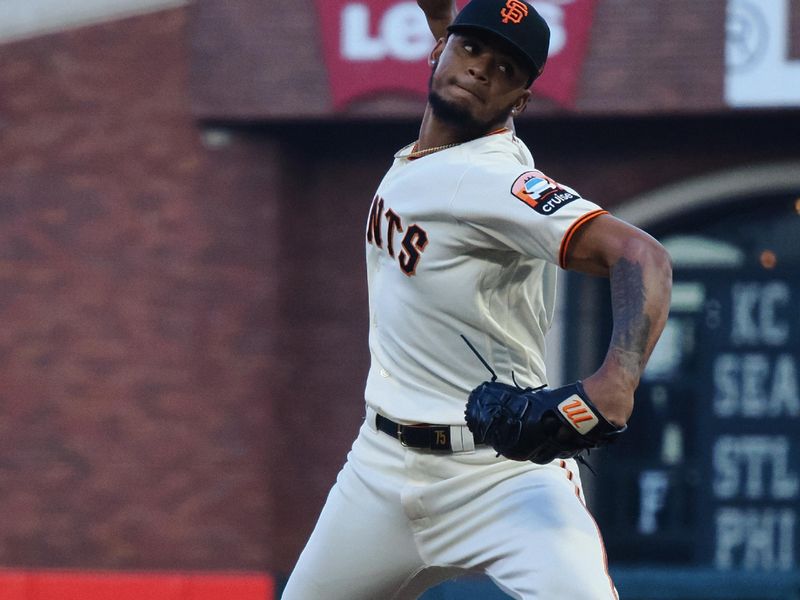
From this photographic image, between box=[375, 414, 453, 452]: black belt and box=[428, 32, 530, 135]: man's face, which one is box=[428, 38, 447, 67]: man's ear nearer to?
box=[428, 32, 530, 135]: man's face

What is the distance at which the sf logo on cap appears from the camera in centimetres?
366

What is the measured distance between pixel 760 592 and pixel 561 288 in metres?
4.15

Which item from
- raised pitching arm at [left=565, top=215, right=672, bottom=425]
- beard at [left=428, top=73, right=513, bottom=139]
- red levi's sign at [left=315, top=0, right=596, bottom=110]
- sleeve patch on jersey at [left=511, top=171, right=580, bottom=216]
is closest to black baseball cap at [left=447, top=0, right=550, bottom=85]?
beard at [left=428, top=73, right=513, bottom=139]

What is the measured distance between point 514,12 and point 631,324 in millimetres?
958

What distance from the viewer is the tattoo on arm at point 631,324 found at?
3.12 meters

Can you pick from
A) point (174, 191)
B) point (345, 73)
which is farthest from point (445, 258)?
point (174, 191)

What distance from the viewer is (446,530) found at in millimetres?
3707

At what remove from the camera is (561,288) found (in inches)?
385

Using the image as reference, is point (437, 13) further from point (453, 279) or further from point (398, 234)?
point (453, 279)

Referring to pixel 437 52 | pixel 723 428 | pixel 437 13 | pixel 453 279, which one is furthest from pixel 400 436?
pixel 723 428

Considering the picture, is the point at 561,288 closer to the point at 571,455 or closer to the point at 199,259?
the point at 199,259

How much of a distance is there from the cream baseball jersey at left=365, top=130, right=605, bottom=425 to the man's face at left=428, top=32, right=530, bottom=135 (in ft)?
0.21

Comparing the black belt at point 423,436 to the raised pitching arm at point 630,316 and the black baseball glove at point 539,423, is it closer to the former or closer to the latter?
the black baseball glove at point 539,423

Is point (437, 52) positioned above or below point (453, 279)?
above
